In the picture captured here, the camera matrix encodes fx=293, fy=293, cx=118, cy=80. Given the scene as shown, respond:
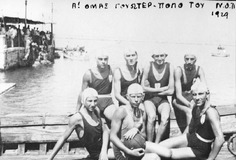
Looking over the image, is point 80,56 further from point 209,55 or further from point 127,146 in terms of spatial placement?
point 209,55

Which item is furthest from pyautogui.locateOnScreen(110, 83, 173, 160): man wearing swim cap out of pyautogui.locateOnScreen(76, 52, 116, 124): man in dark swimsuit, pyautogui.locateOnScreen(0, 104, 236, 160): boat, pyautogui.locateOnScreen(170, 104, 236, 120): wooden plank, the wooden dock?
the wooden dock

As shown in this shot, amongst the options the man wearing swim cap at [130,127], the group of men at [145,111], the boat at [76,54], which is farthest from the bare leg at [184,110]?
the boat at [76,54]

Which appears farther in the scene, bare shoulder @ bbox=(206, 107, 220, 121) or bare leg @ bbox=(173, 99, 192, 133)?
bare leg @ bbox=(173, 99, 192, 133)

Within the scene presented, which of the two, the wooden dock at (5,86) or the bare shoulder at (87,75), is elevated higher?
the bare shoulder at (87,75)

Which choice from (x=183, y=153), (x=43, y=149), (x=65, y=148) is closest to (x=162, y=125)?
(x=183, y=153)

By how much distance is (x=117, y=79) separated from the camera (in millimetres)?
2709

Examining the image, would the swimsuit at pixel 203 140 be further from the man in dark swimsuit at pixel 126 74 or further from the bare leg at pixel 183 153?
the man in dark swimsuit at pixel 126 74

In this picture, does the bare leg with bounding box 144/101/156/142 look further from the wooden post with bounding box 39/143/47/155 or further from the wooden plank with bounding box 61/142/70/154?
the wooden post with bounding box 39/143/47/155

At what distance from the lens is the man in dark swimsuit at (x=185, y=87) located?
110 inches

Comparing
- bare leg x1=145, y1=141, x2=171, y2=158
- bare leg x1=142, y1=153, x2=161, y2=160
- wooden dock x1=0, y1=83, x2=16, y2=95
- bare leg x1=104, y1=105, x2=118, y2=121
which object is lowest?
bare leg x1=142, y1=153, x2=161, y2=160

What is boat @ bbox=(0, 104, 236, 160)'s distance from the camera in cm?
274

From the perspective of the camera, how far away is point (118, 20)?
295 cm

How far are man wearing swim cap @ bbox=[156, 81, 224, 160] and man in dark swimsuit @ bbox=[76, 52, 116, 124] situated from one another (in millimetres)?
571

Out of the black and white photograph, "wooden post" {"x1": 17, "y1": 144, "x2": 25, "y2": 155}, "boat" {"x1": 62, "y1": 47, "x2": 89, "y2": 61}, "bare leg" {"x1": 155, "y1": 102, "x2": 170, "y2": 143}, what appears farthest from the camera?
"boat" {"x1": 62, "y1": 47, "x2": 89, "y2": 61}
